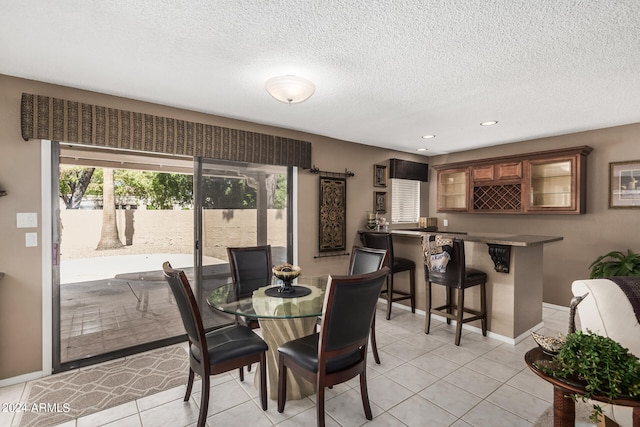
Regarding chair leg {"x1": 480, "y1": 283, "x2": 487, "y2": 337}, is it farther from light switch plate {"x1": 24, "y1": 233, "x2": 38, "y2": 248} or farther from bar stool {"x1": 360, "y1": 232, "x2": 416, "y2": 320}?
light switch plate {"x1": 24, "y1": 233, "x2": 38, "y2": 248}

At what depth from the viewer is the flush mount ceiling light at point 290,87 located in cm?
239

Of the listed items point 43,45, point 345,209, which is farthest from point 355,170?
point 43,45

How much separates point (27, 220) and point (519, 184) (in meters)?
5.71

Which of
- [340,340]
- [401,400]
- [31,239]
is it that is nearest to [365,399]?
[401,400]

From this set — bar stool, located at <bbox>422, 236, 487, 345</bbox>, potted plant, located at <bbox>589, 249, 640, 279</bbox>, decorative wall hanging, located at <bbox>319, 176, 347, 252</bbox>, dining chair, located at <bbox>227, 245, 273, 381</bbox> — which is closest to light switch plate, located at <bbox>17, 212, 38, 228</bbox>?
dining chair, located at <bbox>227, 245, 273, 381</bbox>

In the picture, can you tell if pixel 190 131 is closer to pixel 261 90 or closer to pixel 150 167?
pixel 150 167

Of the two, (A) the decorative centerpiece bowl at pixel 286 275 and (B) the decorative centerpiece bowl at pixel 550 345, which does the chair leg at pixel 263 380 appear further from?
(B) the decorative centerpiece bowl at pixel 550 345

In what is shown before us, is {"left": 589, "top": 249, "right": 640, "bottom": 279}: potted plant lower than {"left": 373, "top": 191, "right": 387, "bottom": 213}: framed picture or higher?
lower

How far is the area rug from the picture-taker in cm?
221

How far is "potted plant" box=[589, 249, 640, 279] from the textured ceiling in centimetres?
160

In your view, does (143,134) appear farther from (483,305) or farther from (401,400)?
(483,305)

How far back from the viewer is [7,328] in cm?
254

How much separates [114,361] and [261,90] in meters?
2.86

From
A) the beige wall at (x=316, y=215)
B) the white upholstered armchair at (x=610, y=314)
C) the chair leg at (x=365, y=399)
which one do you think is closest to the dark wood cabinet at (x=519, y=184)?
the beige wall at (x=316, y=215)
